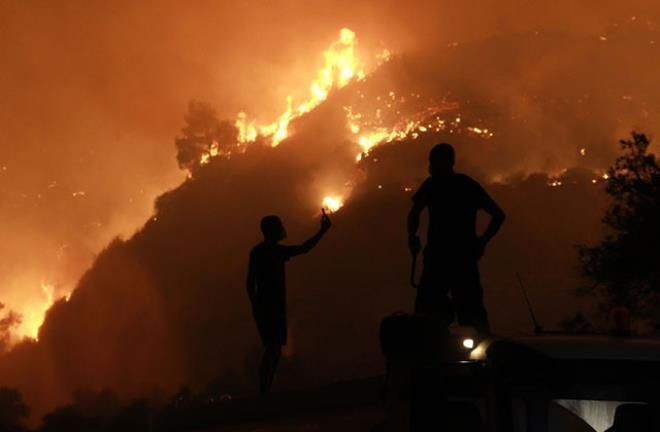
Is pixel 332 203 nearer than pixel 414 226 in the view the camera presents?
No

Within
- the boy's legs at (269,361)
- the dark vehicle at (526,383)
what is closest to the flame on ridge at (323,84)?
the boy's legs at (269,361)

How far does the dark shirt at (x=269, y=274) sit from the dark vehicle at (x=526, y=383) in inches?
240

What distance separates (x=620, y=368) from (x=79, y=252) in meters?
52.6

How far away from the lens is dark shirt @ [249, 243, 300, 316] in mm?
10773

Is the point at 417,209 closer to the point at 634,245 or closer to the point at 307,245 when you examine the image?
the point at 307,245

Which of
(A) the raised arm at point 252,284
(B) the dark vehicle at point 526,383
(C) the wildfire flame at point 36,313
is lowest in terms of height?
(B) the dark vehicle at point 526,383

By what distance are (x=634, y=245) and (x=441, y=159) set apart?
11.1m

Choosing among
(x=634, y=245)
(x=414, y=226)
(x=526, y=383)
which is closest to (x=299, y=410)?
(x=414, y=226)

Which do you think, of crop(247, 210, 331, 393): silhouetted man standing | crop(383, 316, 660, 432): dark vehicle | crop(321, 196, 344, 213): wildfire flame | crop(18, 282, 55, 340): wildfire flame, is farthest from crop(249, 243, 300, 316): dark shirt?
crop(18, 282, 55, 340): wildfire flame

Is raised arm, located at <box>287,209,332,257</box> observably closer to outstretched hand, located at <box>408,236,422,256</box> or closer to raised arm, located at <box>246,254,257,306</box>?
raised arm, located at <box>246,254,257,306</box>

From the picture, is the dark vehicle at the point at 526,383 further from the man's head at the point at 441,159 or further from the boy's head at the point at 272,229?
the boy's head at the point at 272,229

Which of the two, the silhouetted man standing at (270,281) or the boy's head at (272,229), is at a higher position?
the boy's head at (272,229)

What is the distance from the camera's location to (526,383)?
4.17 metres

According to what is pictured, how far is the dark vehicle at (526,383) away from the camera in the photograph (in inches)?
164
